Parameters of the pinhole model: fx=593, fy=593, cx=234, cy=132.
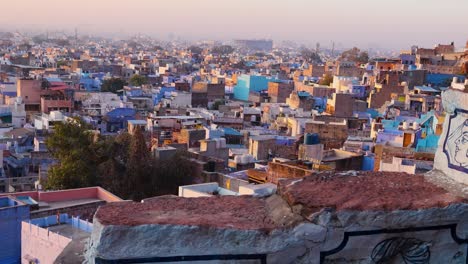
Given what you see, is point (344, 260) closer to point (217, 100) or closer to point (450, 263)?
point (450, 263)

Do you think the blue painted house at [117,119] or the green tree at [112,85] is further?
the green tree at [112,85]

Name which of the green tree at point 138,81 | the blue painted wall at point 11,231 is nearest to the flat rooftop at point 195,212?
the blue painted wall at point 11,231

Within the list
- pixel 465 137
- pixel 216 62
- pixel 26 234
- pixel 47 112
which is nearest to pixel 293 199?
pixel 465 137

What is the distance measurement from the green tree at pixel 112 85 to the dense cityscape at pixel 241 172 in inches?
5.8

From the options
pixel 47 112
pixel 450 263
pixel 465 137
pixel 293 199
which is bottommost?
pixel 47 112

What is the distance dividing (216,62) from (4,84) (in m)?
40.8

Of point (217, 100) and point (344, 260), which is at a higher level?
point (344, 260)

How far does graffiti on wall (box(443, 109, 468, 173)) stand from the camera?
11.3 feet

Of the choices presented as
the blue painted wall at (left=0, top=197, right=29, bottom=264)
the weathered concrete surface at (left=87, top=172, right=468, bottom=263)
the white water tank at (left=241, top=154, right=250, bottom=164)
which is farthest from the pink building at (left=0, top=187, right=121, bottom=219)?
the weathered concrete surface at (left=87, top=172, right=468, bottom=263)

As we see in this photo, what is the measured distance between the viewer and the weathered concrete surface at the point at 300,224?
2.71m

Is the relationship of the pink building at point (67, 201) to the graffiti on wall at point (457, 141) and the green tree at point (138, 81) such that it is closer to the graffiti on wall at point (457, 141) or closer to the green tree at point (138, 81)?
the graffiti on wall at point (457, 141)

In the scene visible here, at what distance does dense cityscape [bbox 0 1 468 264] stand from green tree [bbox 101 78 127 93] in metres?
0.15

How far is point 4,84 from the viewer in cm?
3141

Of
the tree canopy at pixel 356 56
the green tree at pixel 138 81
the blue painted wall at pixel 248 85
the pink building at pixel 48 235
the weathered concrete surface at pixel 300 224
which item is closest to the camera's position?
the weathered concrete surface at pixel 300 224
